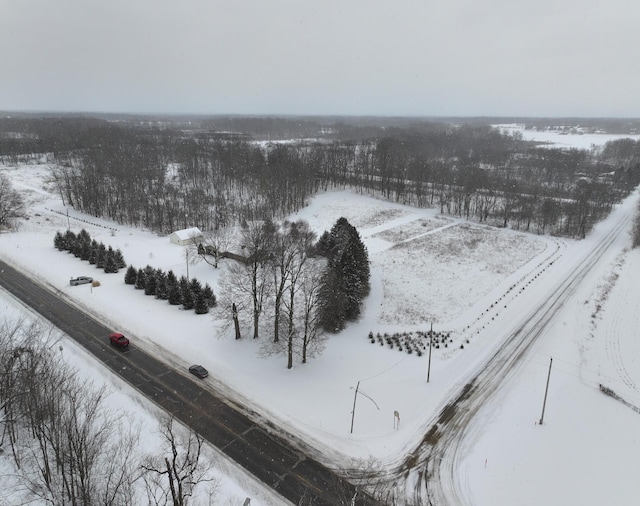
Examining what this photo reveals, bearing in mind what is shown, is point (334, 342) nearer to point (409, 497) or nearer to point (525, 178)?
point (409, 497)

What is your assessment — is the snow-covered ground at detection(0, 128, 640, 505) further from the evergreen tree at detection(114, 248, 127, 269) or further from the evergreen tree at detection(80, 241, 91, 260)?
the evergreen tree at detection(114, 248, 127, 269)

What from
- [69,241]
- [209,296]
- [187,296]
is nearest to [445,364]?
[209,296]

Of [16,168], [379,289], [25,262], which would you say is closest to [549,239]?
[379,289]

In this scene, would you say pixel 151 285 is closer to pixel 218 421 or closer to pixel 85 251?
pixel 85 251

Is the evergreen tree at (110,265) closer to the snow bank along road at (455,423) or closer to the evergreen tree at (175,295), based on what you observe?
the evergreen tree at (175,295)

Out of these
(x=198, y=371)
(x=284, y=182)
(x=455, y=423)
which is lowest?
(x=455, y=423)

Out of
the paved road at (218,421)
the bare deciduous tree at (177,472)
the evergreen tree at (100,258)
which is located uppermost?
the evergreen tree at (100,258)

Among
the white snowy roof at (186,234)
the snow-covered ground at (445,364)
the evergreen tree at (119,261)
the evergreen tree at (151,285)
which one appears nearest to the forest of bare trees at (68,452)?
the snow-covered ground at (445,364)
